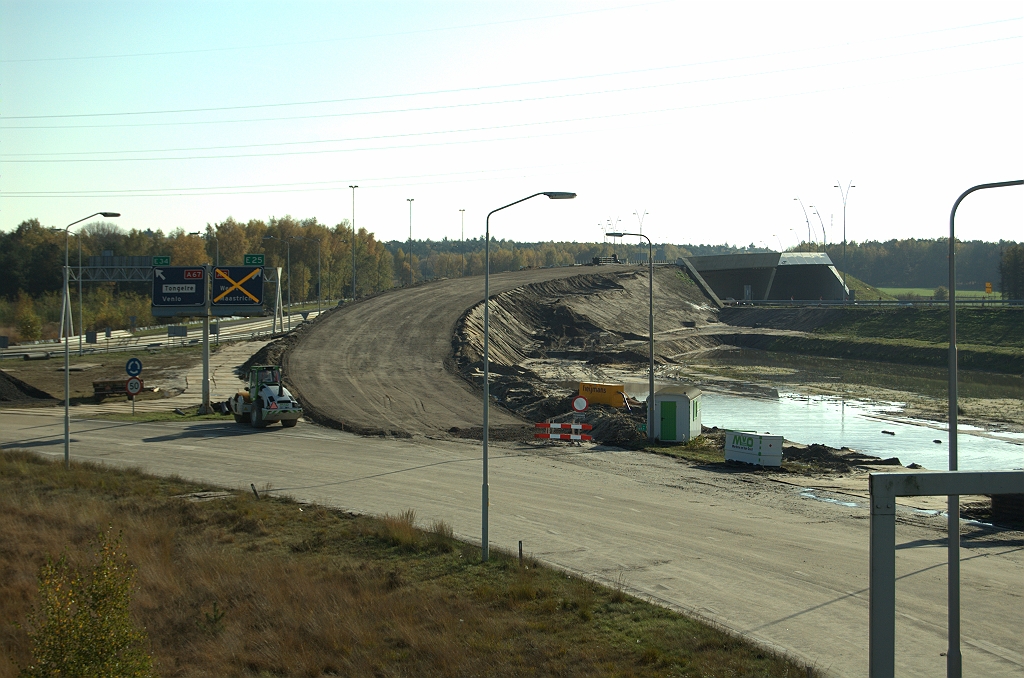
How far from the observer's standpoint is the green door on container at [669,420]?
1427 inches

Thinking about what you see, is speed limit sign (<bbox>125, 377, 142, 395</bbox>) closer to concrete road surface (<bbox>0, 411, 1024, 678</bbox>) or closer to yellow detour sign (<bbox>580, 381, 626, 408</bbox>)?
concrete road surface (<bbox>0, 411, 1024, 678</bbox>)

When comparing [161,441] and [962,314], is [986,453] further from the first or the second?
[962,314]

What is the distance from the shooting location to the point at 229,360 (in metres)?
64.0

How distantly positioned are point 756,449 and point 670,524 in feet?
30.9

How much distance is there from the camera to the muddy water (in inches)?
1359

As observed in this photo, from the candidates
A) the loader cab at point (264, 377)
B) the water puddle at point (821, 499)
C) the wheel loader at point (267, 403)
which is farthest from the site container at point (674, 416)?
the loader cab at point (264, 377)

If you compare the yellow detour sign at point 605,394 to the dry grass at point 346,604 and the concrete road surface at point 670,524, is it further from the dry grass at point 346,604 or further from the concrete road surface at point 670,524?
the dry grass at point 346,604

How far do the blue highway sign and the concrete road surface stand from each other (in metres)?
8.40

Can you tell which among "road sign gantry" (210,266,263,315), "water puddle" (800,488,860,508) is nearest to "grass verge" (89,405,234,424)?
"road sign gantry" (210,266,263,315)

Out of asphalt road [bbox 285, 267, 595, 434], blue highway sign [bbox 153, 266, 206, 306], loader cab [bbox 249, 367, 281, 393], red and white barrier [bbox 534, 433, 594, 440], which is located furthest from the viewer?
blue highway sign [bbox 153, 266, 206, 306]

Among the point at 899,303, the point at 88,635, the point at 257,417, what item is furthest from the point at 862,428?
the point at 899,303

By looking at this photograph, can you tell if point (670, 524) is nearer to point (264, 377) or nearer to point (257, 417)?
point (257, 417)

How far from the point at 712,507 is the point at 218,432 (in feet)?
84.6

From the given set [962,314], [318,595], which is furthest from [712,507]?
[962,314]
